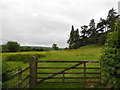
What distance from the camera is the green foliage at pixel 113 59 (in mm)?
4258

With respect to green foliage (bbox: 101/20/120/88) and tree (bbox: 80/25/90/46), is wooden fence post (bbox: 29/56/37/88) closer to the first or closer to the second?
green foliage (bbox: 101/20/120/88)

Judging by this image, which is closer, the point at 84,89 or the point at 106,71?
the point at 106,71

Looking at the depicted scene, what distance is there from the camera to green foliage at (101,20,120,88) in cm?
426

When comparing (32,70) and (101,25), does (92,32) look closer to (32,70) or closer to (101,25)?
(101,25)

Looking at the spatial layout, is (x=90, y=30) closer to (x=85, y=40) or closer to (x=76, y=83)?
(x=85, y=40)

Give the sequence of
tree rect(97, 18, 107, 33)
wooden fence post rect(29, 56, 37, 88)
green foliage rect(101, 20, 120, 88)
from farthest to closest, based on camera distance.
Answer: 1. tree rect(97, 18, 107, 33)
2. wooden fence post rect(29, 56, 37, 88)
3. green foliage rect(101, 20, 120, 88)

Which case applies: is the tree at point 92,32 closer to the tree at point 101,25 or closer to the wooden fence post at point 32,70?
the tree at point 101,25

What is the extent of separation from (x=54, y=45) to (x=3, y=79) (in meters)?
94.1

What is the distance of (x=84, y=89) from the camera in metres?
4.95

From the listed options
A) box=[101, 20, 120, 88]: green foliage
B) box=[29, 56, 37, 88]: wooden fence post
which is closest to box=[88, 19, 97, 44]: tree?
box=[101, 20, 120, 88]: green foliage

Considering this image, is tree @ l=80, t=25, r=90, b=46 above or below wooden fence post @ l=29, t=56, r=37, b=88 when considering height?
above

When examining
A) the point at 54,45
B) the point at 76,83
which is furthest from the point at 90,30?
the point at 76,83

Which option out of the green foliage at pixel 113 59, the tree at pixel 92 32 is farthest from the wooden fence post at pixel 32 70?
the tree at pixel 92 32

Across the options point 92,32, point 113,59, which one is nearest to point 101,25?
point 92,32
